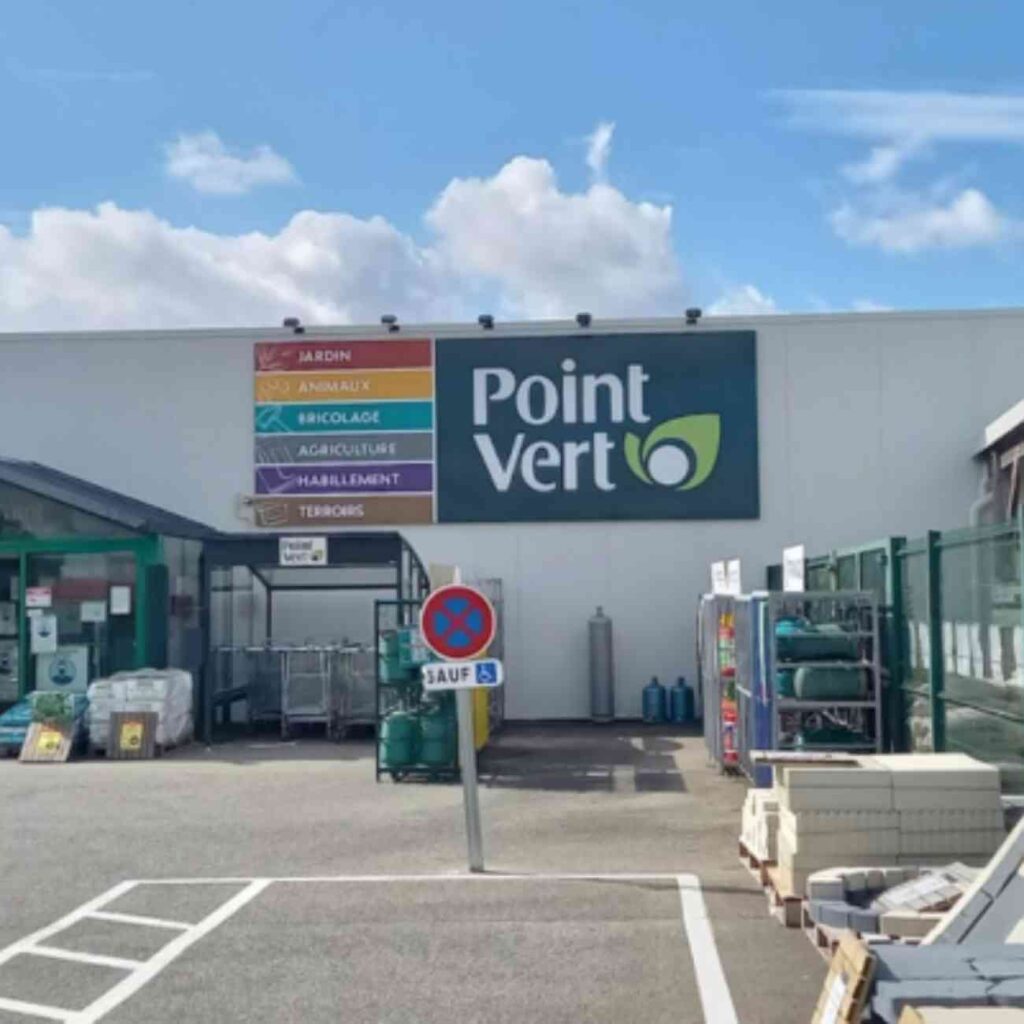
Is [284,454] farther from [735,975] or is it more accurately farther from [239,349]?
[735,975]

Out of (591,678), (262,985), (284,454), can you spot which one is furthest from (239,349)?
(262,985)

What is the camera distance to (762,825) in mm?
9695

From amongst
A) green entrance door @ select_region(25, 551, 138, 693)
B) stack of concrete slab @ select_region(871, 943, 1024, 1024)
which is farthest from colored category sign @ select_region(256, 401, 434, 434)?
stack of concrete slab @ select_region(871, 943, 1024, 1024)

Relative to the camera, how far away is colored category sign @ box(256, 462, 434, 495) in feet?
77.3

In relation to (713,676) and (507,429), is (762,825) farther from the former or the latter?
(507,429)

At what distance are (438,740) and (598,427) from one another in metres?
8.46

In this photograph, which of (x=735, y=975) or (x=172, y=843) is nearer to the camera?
(x=735, y=975)

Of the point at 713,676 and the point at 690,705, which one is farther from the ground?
the point at 713,676

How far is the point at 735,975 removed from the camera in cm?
751

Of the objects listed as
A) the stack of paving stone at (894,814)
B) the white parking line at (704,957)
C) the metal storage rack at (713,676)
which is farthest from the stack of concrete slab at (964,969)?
the metal storage rack at (713,676)

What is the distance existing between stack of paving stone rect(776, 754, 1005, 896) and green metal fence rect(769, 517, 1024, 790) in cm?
116

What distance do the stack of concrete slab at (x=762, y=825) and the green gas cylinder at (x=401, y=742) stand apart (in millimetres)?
6027

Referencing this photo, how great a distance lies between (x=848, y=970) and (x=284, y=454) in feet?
62.7

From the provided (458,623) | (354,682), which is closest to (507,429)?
(354,682)
